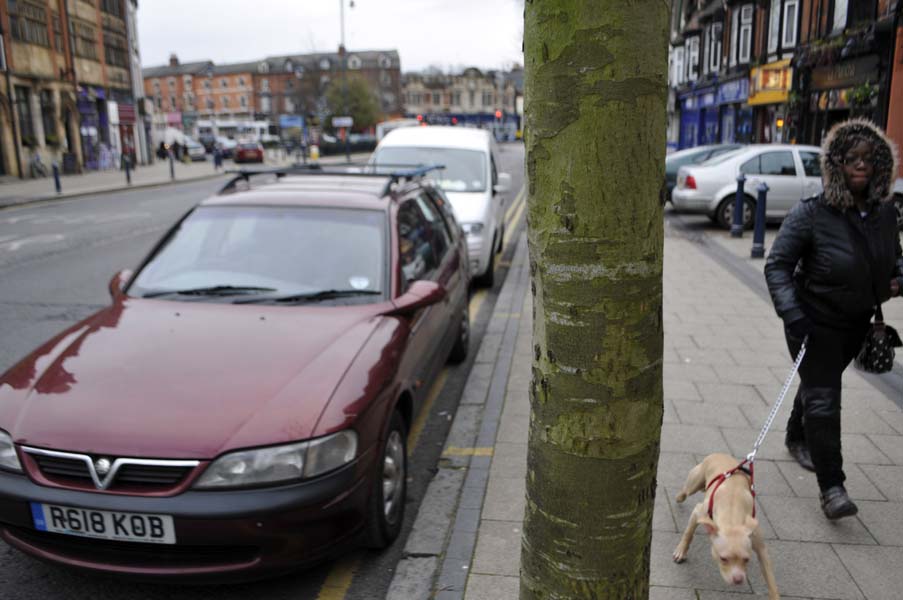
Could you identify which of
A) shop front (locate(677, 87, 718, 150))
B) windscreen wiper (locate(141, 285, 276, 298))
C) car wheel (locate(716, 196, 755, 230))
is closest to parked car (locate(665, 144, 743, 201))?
car wheel (locate(716, 196, 755, 230))

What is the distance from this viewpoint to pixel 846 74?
1867cm

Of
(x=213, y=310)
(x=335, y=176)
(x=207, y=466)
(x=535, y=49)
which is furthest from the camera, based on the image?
(x=335, y=176)

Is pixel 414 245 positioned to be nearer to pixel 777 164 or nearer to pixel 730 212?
pixel 730 212

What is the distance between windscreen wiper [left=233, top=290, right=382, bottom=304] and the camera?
13.8ft

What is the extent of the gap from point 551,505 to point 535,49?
1.01 meters

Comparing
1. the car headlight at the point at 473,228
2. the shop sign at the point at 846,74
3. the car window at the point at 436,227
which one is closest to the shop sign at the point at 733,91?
the shop sign at the point at 846,74

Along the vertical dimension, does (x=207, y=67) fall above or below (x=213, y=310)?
above

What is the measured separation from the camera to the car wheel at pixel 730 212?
14.3 metres

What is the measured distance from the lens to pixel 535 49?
1.54 meters

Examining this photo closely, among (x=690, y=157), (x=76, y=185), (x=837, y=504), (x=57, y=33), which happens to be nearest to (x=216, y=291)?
(x=837, y=504)

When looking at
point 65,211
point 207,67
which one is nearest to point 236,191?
point 65,211

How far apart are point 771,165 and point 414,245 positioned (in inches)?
452

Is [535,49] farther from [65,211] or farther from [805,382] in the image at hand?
[65,211]

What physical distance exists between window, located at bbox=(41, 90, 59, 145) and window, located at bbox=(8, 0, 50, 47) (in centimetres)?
225
